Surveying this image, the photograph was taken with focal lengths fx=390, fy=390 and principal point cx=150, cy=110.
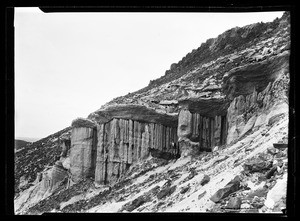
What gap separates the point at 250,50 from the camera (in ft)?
28.7

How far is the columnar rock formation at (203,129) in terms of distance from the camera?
7.85 meters

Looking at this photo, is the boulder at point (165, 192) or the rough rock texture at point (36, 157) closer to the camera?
the rough rock texture at point (36, 157)

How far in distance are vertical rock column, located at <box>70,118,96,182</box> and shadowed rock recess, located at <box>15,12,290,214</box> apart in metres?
0.02

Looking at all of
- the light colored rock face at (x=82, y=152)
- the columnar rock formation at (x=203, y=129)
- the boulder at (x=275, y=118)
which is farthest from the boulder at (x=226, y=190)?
the light colored rock face at (x=82, y=152)

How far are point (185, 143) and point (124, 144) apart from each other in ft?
4.11

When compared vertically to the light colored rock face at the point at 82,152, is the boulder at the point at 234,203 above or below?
below

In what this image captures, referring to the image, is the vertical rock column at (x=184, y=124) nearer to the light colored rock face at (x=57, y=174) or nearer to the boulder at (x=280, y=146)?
the boulder at (x=280, y=146)

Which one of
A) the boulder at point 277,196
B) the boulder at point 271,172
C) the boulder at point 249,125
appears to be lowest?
the boulder at point 277,196

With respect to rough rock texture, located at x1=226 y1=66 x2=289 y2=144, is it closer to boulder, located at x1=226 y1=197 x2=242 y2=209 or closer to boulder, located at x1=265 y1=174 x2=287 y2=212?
boulder, located at x1=226 y1=197 x2=242 y2=209

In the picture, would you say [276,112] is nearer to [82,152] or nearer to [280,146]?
[280,146]

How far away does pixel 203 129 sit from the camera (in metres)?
8.30

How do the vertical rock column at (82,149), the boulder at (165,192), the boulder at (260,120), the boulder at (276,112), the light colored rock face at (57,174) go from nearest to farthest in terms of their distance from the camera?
the boulder at (165,192), the vertical rock column at (82,149), the boulder at (276,112), the light colored rock face at (57,174), the boulder at (260,120)

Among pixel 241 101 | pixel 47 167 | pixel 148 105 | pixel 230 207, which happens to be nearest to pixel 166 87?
pixel 148 105

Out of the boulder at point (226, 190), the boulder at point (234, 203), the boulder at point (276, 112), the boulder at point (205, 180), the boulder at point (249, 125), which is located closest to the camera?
the boulder at point (234, 203)
